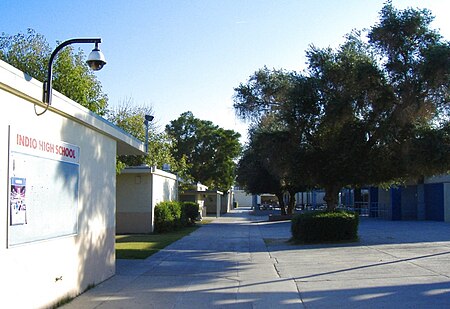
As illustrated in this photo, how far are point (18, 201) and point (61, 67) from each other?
10.9 m

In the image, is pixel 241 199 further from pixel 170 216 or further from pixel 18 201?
pixel 18 201

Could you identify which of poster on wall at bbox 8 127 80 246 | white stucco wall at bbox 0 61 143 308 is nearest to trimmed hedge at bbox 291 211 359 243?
white stucco wall at bbox 0 61 143 308

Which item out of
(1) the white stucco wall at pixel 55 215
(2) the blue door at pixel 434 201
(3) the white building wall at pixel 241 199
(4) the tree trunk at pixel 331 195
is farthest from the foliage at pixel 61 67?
(3) the white building wall at pixel 241 199

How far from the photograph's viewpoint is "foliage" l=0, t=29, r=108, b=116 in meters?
17.2

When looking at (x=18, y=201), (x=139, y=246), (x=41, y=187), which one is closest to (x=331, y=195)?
(x=139, y=246)

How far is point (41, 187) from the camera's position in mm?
8172

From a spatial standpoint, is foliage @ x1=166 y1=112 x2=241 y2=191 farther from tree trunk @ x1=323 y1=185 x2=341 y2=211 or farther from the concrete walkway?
the concrete walkway

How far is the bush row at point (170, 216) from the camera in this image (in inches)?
1064

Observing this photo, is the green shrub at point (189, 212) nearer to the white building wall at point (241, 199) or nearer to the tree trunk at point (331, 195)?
the tree trunk at point (331, 195)

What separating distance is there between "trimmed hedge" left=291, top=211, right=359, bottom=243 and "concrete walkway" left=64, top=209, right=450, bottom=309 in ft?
6.28

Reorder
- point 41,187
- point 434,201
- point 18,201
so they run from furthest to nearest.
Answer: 1. point 434,201
2. point 41,187
3. point 18,201

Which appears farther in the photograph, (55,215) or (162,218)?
(162,218)

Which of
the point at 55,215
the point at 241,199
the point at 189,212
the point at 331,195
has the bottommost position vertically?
the point at 241,199

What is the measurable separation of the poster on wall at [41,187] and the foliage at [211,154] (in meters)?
54.7
